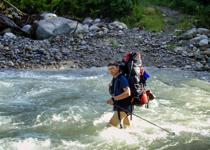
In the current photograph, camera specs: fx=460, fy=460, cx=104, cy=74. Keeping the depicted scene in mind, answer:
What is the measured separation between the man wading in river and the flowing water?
1.21ft

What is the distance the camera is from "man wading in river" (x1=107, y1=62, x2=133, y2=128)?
8367mm

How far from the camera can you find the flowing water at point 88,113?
8711mm

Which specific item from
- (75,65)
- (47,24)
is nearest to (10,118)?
(75,65)

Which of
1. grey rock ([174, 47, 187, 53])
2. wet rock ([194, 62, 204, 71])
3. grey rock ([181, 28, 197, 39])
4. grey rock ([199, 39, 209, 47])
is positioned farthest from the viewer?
grey rock ([181, 28, 197, 39])

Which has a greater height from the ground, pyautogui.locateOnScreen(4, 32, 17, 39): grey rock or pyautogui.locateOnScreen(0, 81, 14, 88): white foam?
pyautogui.locateOnScreen(4, 32, 17, 39): grey rock

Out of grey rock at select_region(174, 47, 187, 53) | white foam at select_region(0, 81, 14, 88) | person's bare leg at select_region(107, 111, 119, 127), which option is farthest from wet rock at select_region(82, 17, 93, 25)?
person's bare leg at select_region(107, 111, 119, 127)

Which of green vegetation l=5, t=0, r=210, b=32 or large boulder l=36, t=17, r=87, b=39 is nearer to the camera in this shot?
large boulder l=36, t=17, r=87, b=39

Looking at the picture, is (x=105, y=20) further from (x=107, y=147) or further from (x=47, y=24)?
(x=107, y=147)

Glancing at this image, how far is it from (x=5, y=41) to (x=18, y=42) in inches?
18.6

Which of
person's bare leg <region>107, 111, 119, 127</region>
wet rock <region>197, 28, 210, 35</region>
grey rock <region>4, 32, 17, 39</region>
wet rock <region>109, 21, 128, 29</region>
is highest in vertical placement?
Result: wet rock <region>109, 21, 128, 29</region>

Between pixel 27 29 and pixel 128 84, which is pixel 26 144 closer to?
pixel 128 84

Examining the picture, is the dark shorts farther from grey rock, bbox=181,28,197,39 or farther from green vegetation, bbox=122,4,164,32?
green vegetation, bbox=122,4,164,32

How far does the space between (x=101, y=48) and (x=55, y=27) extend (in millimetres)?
2202

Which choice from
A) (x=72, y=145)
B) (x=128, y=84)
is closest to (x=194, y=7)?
(x=128, y=84)
